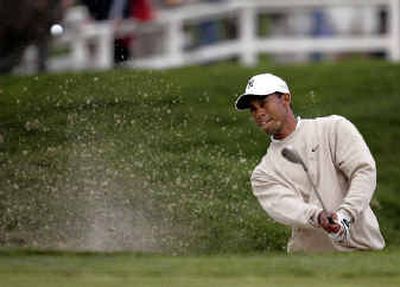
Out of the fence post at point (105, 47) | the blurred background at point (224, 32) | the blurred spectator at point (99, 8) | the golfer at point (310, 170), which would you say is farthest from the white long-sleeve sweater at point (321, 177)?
the fence post at point (105, 47)

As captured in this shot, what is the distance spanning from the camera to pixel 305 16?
2423 cm

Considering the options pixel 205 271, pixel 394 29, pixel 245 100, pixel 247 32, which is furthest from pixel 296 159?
pixel 394 29

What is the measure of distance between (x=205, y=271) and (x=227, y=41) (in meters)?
16.2

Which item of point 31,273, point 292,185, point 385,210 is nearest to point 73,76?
point 385,210

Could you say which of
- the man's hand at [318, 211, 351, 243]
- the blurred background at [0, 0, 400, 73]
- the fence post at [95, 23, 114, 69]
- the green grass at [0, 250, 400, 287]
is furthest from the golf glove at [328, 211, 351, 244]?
the fence post at [95, 23, 114, 69]

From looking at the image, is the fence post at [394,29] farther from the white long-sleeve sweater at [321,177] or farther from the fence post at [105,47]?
the white long-sleeve sweater at [321,177]

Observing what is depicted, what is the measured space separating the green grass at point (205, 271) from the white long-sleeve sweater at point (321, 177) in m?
0.75

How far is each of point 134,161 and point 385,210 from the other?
232 cm

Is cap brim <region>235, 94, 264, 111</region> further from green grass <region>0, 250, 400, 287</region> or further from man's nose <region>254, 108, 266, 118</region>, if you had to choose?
green grass <region>0, 250, 400, 287</region>

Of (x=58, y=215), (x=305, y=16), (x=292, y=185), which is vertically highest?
(x=292, y=185)

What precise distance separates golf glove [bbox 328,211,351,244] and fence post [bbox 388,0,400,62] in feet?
44.1

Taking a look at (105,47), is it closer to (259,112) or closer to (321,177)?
(259,112)

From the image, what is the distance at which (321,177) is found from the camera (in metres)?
10.2

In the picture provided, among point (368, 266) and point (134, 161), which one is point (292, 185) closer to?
point (368, 266)
